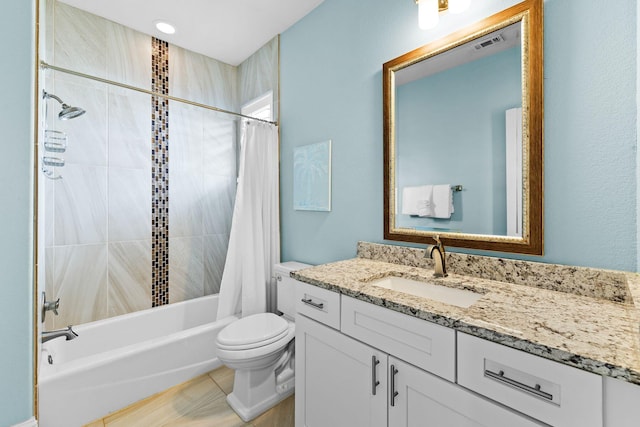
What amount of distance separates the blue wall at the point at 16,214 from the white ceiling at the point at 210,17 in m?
1.13

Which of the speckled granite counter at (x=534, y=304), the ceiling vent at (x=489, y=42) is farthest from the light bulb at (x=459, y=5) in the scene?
the speckled granite counter at (x=534, y=304)

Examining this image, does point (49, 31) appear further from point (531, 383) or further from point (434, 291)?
point (531, 383)

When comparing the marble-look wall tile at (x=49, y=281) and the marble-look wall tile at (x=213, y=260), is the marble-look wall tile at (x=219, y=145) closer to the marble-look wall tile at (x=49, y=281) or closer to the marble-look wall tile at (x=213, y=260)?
the marble-look wall tile at (x=213, y=260)

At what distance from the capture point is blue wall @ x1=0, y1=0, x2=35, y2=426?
1132 mm

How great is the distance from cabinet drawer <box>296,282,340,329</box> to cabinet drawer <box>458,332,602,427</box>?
0.51 meters

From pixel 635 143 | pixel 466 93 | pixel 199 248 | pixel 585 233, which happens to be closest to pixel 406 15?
pixel 466 93

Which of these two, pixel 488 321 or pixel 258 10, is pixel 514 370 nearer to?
pixel 488 321

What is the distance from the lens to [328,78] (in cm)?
201

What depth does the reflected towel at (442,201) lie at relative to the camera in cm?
140

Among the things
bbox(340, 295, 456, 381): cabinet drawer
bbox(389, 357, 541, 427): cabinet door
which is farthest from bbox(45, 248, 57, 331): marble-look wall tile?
bbox(389, 357, 541, 427): cabinet door

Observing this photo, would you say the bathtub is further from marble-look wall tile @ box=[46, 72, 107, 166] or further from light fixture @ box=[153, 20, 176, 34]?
light fixture @ box=[153, 20, 176, 34]

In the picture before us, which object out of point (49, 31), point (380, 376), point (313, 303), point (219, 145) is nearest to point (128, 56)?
point (49, 31)

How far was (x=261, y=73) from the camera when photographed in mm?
2678

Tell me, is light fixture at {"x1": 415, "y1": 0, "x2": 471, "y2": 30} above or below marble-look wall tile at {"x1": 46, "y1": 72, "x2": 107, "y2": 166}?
above
